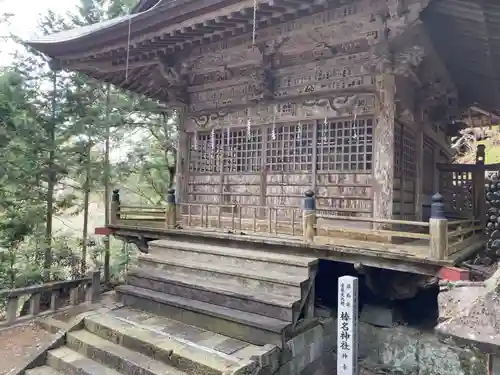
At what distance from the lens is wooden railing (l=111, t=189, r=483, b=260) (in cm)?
487

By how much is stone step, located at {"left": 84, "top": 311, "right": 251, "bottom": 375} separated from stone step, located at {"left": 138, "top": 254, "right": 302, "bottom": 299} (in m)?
1.18

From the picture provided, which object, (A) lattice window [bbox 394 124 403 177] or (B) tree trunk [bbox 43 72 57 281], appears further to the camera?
(B) tree trunk [bbox 43 72 57 281]

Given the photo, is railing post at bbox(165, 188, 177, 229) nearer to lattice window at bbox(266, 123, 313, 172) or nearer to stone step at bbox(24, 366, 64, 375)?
lattice window at bbox(266, 123, 313, 172)

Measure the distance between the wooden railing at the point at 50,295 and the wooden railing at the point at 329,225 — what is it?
1791 millimetres

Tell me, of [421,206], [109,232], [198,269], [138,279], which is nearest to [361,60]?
[421,206]

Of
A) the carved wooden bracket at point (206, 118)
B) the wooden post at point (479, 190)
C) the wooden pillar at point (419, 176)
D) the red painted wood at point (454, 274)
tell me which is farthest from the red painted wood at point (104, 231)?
the wooden post at point (479, 190)

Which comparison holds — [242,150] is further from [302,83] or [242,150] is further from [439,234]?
[439,234]

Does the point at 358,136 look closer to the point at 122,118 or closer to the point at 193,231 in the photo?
the point at 193,231

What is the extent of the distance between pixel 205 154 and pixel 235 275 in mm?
3818

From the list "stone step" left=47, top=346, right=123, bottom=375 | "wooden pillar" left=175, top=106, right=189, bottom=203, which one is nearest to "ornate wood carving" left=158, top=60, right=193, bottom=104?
"wooden pillar" left=175, top=106, right=189, bottom=203

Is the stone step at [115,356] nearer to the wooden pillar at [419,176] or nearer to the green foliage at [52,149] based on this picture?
the green foliage at [52,149]

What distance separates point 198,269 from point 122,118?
7.52m

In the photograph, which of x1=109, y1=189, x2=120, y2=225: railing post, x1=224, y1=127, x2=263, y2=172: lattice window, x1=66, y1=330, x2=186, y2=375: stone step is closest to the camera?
x1=66, y1=330, x2=186, y2=375: stone step

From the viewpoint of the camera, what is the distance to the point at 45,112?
10328 millimetres
